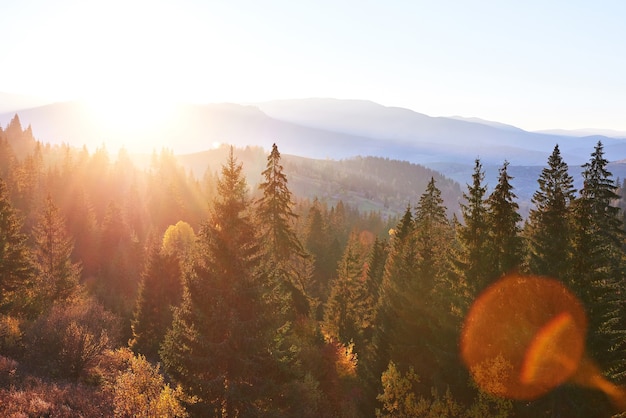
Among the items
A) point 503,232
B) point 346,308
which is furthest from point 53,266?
point 503,232

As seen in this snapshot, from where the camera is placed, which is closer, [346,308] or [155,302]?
[155,302]

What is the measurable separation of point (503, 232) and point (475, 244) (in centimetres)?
144

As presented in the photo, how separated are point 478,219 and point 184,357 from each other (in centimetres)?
1516

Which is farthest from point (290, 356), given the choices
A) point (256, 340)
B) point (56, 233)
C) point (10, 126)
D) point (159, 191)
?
point (10, 126)

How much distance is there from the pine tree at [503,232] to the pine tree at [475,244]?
0.33m

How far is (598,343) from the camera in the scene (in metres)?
20.6

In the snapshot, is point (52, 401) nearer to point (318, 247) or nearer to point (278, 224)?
point (278, 224)

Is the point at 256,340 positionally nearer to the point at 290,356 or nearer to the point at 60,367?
the point at 290,356

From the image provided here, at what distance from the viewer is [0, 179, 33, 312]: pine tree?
33.4 metres

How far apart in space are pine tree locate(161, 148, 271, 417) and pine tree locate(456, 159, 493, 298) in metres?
10.8

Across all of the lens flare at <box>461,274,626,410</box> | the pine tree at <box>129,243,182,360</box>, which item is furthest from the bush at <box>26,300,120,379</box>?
Result: the lens flare at <box>461,274,626,410</box>

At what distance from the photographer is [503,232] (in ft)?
71.9

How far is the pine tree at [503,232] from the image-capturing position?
2170 centimetres

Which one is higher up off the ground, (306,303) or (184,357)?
(184,357)
